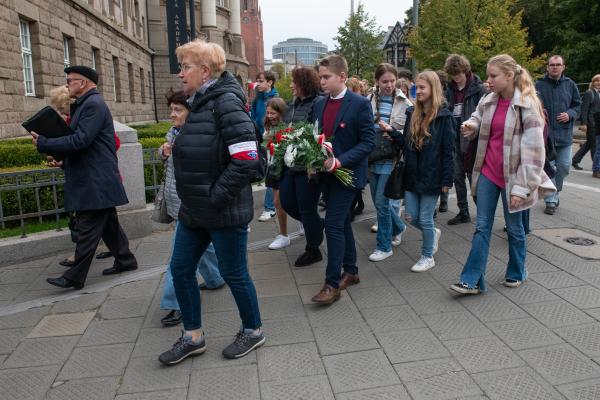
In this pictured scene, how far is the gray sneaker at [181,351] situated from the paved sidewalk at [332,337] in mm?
52

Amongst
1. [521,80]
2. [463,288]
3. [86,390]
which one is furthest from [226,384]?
[521,80]

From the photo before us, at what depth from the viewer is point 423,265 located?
16.4ft

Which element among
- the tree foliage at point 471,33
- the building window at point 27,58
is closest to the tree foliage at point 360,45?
the tree foliage at point 471,33

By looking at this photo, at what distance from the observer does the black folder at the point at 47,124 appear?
428cm

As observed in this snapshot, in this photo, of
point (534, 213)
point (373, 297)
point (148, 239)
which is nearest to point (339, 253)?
point (373, 297)

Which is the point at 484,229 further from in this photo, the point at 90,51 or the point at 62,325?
the point at 90,51

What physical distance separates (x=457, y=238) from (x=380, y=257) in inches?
49.1

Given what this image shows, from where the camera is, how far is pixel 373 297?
173 inches

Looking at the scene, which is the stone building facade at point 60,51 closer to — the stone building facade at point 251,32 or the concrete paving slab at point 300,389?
the concrete paving slab at point 300,389

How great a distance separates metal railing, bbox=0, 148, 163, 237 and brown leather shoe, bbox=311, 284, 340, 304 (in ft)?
10.3

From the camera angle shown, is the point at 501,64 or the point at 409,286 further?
the point at 409,286

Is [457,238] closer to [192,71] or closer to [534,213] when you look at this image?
[534,213]

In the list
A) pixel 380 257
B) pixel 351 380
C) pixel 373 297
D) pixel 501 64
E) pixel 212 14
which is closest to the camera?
pixel 351 380

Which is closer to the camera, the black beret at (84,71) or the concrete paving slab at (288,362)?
the concrete paving slab at (288,362)
